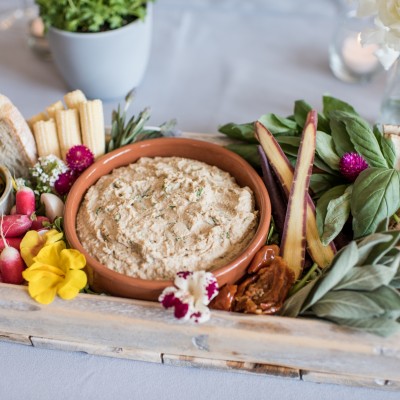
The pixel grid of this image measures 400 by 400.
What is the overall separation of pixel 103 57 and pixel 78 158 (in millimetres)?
346

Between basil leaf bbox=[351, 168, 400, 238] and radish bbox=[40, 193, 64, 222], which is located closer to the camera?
basil leaf bbox=[351, 168, 400, 238]

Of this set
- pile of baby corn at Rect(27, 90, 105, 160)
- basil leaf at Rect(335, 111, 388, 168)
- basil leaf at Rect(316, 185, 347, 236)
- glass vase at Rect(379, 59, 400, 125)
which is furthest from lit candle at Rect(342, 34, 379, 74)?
pile of baby corn at Rect(27, 90, 105, 160)

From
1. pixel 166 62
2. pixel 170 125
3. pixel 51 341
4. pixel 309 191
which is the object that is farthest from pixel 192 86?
pixel 51 341

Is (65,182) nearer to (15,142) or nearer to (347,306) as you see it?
(15,142)

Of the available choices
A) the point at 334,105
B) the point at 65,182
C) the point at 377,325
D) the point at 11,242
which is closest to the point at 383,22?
the point at 334,105

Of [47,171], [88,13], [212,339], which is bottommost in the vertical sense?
[212,339]

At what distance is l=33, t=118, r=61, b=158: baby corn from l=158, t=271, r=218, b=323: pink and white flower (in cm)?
43

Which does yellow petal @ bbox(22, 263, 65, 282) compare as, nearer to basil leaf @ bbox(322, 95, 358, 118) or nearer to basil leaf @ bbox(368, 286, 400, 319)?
basil leaf @ bbox(368, 286, 400, 319)

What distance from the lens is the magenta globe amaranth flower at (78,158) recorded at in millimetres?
1093

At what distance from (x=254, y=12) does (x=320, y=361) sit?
120 cm

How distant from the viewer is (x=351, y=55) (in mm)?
1476

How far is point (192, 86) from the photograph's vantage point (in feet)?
5.01

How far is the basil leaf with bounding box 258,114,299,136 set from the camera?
113cm

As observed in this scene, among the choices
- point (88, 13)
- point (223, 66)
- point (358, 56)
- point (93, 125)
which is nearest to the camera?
point (93, 125)
